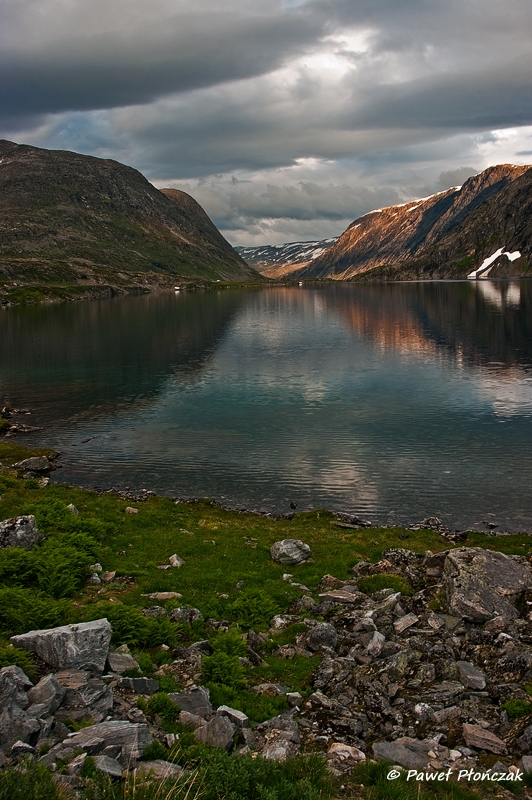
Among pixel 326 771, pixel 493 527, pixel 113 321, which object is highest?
pixel 113 321

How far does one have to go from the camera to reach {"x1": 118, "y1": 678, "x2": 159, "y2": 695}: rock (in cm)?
1513

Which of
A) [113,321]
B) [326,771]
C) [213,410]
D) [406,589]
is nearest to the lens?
[326,771]

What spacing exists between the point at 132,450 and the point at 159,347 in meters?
68.9

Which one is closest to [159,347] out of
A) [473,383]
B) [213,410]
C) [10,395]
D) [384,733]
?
[10,395]

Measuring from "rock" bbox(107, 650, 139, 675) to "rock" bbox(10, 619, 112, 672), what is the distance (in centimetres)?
42

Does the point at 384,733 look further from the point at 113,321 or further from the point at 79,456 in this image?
the point at 113,321

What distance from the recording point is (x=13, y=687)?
13000 mm

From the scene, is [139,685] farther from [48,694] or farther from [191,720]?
[48,694]

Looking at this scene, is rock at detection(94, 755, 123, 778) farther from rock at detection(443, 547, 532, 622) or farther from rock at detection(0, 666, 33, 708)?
rock at detection(443, 547, 532, 622)

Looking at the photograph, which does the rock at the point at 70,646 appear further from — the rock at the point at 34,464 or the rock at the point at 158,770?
the rock at the point at 34,464

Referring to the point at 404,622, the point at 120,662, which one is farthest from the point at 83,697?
the point at 404,622

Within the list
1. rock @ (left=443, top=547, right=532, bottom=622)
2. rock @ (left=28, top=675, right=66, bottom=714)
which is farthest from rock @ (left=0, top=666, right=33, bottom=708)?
rock @ (left=443, top=547, right=532, bottom=622)

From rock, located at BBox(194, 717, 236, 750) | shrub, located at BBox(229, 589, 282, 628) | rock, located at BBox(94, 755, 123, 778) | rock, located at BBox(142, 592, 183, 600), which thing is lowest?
shrub, located at BBox(229, 589, 282, 628)

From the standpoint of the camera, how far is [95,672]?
49.9 feet
